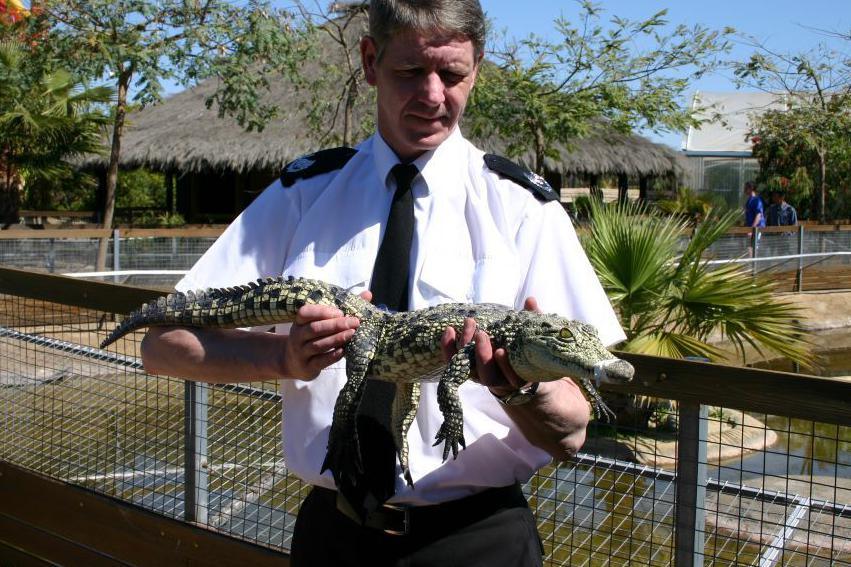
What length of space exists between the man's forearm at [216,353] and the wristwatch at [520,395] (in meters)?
0.47

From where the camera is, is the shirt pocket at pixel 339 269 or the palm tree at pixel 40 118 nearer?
the shirt pocket at pixel 339 269

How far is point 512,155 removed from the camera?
16.4 metres

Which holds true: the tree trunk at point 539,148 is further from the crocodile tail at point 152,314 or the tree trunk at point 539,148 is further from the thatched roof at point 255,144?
the crocodile tail at point 152,314

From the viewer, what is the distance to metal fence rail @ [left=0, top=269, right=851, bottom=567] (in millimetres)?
2244

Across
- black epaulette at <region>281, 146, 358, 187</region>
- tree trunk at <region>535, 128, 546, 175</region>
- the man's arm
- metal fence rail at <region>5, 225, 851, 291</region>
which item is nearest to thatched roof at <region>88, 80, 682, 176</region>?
tree trunk at <region>535, 128, 546, 175</region>

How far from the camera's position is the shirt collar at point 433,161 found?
2162mm

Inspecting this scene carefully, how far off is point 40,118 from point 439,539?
14360mm

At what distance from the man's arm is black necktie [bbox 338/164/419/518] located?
0.19m

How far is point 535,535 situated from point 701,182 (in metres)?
A: 30.7

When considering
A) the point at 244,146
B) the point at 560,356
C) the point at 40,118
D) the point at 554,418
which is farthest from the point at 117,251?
the point at 244,146

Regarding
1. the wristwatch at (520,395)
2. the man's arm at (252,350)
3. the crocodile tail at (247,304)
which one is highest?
the crocodile tail at (247,304)

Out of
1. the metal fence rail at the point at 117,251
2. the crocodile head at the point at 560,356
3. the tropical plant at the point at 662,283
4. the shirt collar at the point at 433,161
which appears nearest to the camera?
the crocodile head at the point at 560,356

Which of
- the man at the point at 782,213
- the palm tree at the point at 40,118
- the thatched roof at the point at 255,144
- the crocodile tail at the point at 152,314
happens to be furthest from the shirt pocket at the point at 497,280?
the man at the point at 782,213

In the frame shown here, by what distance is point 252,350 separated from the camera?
80.0 inches
